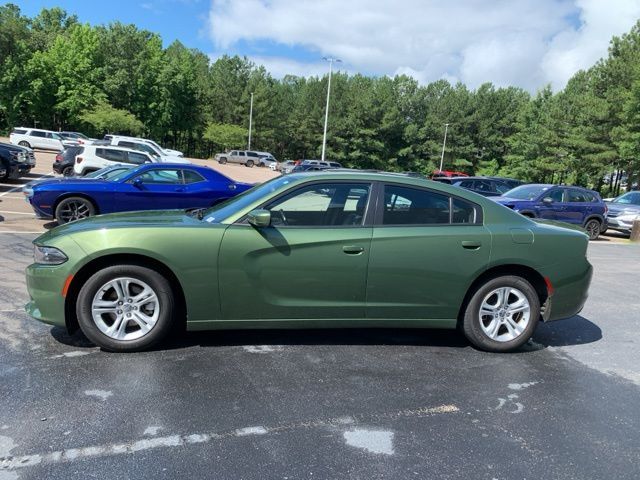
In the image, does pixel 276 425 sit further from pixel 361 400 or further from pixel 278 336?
pixel 278 336

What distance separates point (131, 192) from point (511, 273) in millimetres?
7999

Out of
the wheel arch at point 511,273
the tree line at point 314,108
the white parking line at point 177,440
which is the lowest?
the white parking line at point 177,440

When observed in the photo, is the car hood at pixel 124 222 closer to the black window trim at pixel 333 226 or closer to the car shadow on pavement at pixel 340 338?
the black window trim at pixel 333 226

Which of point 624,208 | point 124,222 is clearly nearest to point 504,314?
point 124,222

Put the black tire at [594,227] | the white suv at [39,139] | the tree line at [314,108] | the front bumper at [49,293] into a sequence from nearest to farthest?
the front bumper at [49,293], the black tire at [594,227], the white suv at [39,139], the tree line at [314,108]

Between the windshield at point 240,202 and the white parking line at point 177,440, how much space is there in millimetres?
1760

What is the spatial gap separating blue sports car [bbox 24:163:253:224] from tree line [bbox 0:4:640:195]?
31.9 meters

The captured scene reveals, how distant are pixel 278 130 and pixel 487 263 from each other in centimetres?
7240

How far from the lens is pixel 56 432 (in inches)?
117

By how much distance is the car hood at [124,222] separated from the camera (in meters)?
4.08

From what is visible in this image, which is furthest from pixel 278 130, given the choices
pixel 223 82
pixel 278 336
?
pixel 278 336

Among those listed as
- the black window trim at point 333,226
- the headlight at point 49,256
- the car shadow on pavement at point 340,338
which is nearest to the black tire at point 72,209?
the car shadow on pavement at point 340,338

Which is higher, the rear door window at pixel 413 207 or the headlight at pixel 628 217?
the rear door window at pixel 413 207

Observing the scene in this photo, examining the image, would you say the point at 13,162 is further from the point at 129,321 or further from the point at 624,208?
the point at 624,208
